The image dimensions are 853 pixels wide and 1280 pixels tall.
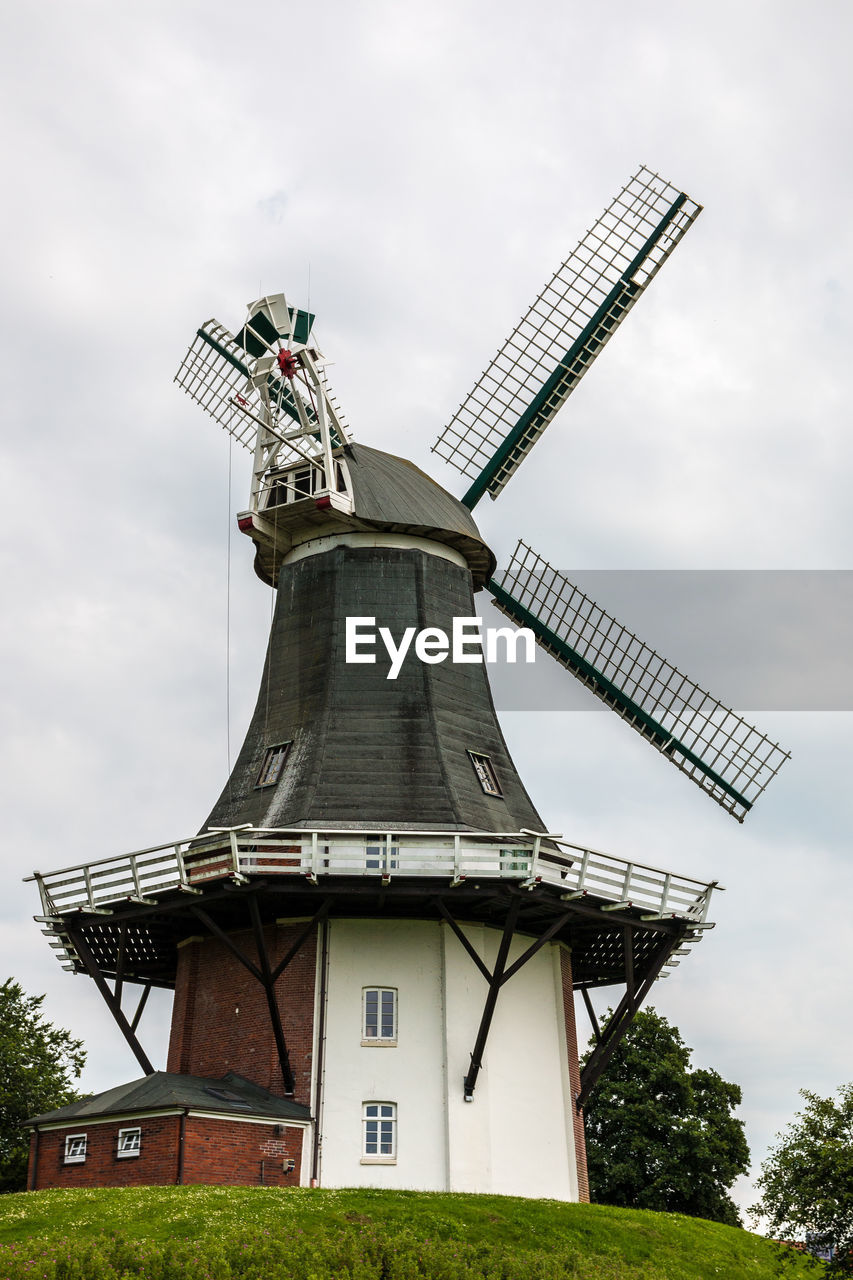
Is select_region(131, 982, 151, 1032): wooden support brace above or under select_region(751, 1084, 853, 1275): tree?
above

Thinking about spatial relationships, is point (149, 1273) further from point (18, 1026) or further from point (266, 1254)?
point (18, 1026)

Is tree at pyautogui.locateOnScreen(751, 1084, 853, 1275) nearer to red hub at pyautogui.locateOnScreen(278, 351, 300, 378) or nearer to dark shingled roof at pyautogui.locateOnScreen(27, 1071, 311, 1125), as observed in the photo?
dark shingled roof at pyautogui.locateOnScreen(27, 1071, 311, 1125)

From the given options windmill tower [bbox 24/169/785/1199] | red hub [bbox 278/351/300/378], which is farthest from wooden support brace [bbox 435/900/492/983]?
red hub [bbox 278/351/300/378]

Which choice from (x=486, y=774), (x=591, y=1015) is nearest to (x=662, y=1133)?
(x=591, y=1015)

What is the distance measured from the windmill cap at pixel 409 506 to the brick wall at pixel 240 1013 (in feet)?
26.3

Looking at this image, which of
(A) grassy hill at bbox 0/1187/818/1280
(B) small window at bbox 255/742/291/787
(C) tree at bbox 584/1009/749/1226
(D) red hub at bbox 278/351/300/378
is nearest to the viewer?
(A) grassy hill at bbox 0/1187/818/1280

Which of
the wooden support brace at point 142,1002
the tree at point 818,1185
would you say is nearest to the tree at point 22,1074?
the wooden support brace at point 142,1002

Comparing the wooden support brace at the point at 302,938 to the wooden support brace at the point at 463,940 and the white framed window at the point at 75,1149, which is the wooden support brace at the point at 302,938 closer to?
the wooden support brace at the point at 463,940

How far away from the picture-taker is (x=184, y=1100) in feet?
68.1

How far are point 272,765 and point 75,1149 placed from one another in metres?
A: 7.09

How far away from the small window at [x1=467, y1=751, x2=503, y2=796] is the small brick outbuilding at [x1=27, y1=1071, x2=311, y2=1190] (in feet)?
20.7

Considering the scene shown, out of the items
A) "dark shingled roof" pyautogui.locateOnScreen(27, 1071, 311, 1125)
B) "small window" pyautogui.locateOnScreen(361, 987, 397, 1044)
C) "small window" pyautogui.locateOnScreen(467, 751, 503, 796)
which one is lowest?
"dark shingled roof" pyautogui.locateOnScreen(27, 1071, 311, 1125)

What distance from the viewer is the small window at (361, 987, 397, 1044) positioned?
22.8 m

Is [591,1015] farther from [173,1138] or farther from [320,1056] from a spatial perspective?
[173,1138]
